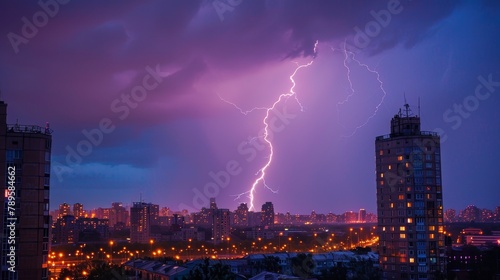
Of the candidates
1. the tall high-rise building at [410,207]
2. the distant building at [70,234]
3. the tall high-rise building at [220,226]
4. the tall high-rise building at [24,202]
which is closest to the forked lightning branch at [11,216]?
the tall high-rise building at [24,202]

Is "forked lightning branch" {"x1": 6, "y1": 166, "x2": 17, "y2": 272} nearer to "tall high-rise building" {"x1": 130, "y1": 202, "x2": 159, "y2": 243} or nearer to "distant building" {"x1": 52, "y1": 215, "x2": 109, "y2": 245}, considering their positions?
"distant building" {"x1": 52, "y1": 215, "x2": 109, "y2": 245}

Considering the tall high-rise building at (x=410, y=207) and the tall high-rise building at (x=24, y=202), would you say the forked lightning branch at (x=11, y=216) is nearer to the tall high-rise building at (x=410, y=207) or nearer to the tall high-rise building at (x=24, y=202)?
the tall high-rise building at (x=24, y=202)

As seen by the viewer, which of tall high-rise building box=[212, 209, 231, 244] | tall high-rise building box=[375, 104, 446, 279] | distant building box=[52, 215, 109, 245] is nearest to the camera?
tall high-rise building box=[375, 104, 446, 279]

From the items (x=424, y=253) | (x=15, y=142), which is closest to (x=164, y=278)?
(x=15, y=142)

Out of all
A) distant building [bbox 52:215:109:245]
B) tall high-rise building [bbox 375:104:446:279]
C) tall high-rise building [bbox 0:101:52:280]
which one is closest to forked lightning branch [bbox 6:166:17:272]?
tall high-rise building [bbox 0:101:52:280]

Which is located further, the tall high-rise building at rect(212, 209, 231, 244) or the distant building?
the tall high-rise building at rect(212, 209, 231, 244)

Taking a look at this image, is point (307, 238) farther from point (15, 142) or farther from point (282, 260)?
point (15, 142)

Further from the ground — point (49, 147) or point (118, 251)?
point (49, 147)
